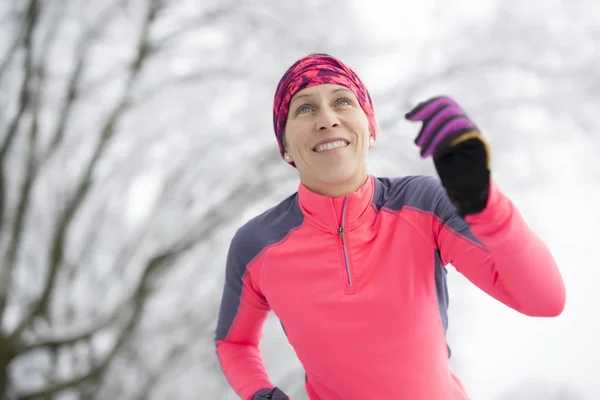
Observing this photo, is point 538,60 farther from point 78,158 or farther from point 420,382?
point 78,158

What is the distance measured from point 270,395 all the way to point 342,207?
1.50 feet

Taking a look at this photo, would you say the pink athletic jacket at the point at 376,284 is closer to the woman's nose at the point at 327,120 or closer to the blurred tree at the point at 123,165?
the woman's nose at the point at 327,120

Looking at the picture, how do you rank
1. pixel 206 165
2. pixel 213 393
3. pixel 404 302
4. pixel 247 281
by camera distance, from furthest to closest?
1. pixel 213 393
2. pixel 206 165
3. pixel 247 281
4. pixel 404 302

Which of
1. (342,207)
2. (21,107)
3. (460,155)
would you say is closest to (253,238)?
(342,207)

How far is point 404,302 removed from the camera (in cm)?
95

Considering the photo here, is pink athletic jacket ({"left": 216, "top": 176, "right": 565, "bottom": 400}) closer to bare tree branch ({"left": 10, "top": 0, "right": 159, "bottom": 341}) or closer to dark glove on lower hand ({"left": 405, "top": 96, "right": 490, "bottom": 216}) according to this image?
dark glove on lower hand ({"left": 405, "top": 96, "right": 490, "bottom": 216})

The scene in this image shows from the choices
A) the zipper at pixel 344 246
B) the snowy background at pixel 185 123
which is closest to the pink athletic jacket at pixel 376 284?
the zipper at pixel 344 246

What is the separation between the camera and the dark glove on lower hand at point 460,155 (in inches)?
27.3

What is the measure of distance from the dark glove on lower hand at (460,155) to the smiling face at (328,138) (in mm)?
263

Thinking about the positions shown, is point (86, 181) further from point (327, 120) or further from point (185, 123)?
point (327, 120)

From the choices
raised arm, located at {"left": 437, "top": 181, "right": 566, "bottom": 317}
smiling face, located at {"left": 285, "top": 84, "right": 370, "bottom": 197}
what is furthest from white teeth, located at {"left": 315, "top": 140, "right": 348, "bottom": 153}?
raised arm, located at {"left": 437, "top": 181, "right": 566, "bottom": 317}

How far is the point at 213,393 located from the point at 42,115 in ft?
5.97

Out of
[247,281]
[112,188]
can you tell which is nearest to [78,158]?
[112,188]

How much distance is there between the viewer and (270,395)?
45.3 inches
